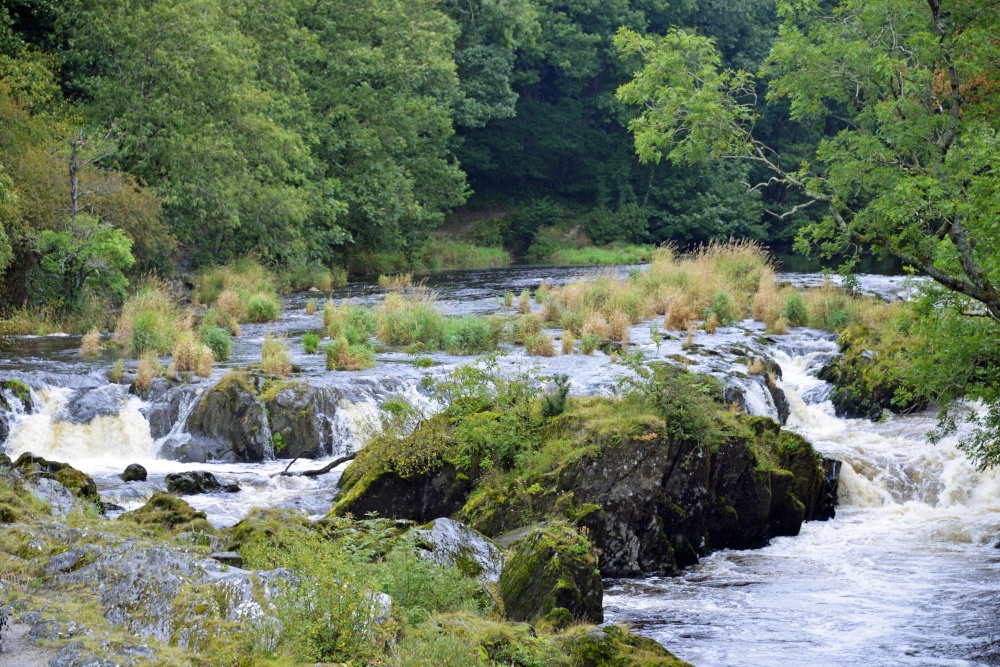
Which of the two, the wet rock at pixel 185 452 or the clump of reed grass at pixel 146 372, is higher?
the clump of reed grass at pixel 146 372

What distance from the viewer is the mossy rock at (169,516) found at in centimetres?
945

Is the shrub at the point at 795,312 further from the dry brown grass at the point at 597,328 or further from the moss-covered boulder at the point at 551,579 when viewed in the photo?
the moss-covered boulder at the point at 551,579

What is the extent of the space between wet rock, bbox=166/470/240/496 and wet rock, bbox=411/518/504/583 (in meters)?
4.90

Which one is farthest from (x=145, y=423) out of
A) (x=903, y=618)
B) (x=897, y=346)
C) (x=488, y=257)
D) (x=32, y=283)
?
(x=488, y=257)

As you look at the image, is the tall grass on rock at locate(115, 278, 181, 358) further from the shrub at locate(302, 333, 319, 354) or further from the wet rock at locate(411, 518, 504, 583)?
the wet rock at locate(411, 518, 504, 583)

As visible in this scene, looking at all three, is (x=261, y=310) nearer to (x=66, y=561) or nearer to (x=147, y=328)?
(x=147, y=328)

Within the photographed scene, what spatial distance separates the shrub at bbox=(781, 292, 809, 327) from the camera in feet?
75.2

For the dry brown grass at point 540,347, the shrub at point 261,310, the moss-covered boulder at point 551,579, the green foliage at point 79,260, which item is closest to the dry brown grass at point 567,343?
the dry brown grass at point 540,347

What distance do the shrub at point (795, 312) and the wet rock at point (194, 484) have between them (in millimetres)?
14345

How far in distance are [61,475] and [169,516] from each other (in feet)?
5.78

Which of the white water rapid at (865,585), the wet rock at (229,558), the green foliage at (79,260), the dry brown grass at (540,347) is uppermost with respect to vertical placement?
the green foliage at (79,260)

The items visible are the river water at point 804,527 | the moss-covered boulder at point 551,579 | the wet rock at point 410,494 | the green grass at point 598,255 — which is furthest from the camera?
the green grass at point 598,255

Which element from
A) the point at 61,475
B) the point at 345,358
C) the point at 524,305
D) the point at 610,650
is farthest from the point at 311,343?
the point at 610,650

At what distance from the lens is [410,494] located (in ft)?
37.9
